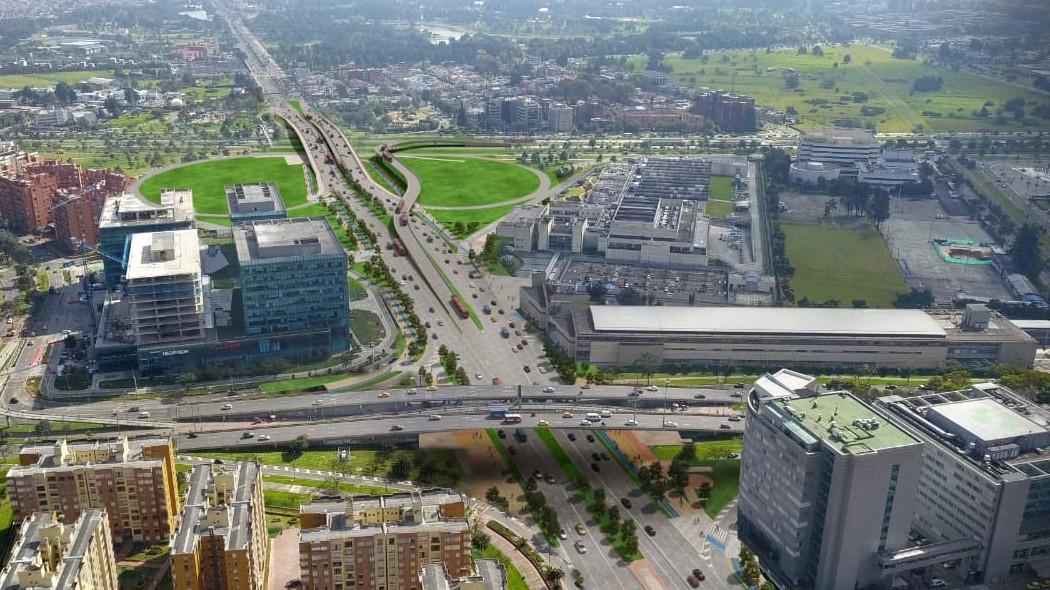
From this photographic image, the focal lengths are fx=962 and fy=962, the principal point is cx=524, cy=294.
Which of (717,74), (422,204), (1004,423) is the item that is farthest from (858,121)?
(1004,423)

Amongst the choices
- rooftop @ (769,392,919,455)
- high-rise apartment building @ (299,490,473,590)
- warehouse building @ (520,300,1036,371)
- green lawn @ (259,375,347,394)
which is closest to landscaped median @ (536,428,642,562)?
rooftop @ (769,392,919,455)

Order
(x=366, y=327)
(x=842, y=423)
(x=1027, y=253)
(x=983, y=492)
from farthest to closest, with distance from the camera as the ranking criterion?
1. (x=1027, y=253)
2. (x=366, y=327)
3. (x=983, y=492)
4. (x=842, y=423)

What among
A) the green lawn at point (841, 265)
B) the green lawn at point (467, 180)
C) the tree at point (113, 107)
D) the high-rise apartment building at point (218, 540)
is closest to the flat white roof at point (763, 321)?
the green lawn at point (841, 265)

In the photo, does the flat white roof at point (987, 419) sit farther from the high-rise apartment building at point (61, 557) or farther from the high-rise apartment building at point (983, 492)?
the high-rise apartment building at point (61, 557)

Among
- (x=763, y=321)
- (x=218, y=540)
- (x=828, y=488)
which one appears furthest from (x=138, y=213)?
(x=828, y=488)

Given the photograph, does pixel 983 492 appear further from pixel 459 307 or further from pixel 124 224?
pixel 124 224

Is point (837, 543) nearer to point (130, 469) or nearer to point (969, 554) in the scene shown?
point (969, 554)
